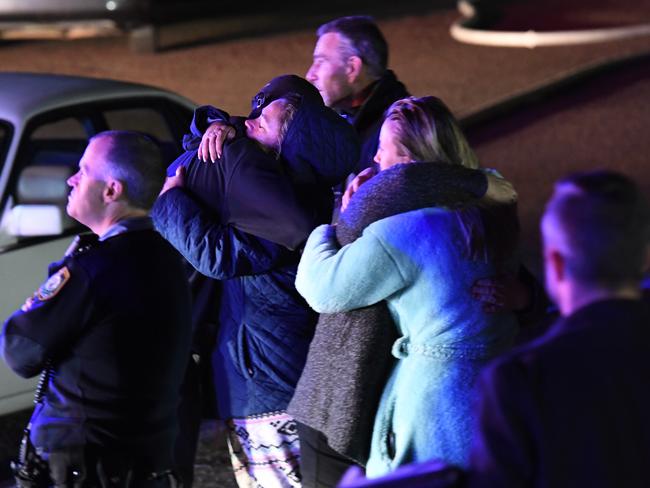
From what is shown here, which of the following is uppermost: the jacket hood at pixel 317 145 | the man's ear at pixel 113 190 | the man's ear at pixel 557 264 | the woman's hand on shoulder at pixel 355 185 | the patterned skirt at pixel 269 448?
the jacket hood at pixel 317 145

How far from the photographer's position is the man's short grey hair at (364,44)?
5320mm

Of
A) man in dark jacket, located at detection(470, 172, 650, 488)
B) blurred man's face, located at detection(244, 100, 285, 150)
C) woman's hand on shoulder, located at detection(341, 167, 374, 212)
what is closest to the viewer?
man in dark jacket, located at detection(470, 172, 650, 488)

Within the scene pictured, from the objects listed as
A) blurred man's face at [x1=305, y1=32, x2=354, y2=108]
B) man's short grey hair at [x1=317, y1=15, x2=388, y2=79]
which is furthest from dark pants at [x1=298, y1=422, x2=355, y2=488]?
man's short grey hair at [x1=317, y1=15, x2=388, y2=79]

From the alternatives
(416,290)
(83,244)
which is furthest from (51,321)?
(416,290)

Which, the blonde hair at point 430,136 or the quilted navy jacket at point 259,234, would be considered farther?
the quilted navy jacket at point 259,234

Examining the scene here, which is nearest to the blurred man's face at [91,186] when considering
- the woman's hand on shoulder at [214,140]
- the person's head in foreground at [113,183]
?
A: the person's head in foreground at [113,183]

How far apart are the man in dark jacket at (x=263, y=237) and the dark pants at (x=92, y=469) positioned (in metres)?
0.54

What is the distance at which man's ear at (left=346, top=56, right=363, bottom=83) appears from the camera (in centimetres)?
531

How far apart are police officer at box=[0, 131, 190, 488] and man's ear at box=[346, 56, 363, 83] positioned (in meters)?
1.57

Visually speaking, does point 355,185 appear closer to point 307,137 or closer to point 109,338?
point 307,137

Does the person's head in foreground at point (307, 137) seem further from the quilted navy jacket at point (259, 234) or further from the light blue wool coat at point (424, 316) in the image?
the light blue wool coat at point (424, 316)

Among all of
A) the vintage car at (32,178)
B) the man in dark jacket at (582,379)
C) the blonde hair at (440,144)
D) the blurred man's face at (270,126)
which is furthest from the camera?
the vintage car at (32,178)

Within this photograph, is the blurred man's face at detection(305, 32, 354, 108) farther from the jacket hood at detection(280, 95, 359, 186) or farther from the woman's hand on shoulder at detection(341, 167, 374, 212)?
the woman's hand on shoulder at detection(341, 167, 374, 212)

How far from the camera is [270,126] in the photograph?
4195 millimetres
